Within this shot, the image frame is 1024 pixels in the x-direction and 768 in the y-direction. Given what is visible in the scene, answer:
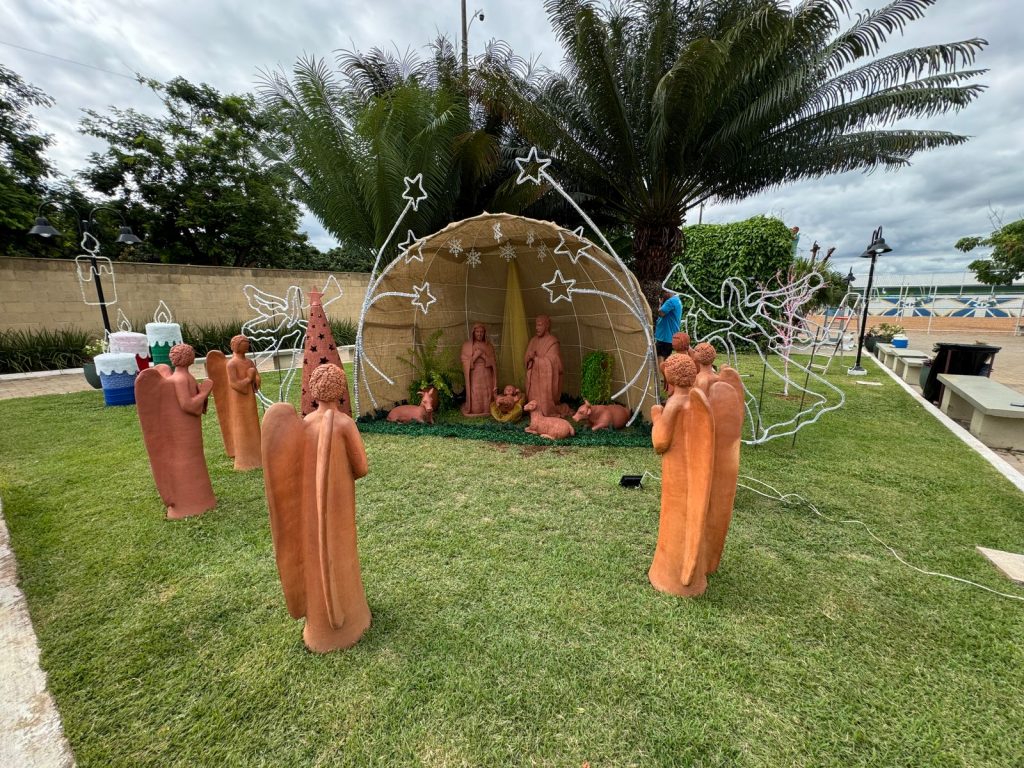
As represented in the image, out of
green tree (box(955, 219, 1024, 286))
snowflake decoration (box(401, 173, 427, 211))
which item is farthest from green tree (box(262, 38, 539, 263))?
green tree (box(955, 219, 1024, 286))

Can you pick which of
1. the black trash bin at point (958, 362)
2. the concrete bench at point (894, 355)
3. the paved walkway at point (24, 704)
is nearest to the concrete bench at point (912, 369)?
the concrete bench at point (894, 355)

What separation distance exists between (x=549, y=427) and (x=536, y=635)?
133 inches

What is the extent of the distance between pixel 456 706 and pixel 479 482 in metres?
2.41

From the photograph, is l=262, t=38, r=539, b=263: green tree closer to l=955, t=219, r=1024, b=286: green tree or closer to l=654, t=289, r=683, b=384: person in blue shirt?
l=654, t=289, r=683, b=384: person in blue shirt

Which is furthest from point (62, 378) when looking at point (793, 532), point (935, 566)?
point (935, 566)

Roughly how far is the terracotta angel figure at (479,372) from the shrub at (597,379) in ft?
4.60

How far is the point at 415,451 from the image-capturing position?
5219 millimetres

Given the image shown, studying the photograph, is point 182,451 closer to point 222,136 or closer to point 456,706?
point 456,706

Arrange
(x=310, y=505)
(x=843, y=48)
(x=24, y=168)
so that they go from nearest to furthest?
(x=310, y=505)
(x=843, y=48)
(x=24, y=168)

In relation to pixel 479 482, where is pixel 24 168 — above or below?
above

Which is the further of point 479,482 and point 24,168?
point 24,168

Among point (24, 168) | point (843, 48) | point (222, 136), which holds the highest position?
point (222, 136)

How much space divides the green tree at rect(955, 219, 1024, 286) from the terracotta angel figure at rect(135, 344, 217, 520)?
Answer: 35.0 meters

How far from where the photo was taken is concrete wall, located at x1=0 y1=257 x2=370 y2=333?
10.7m
